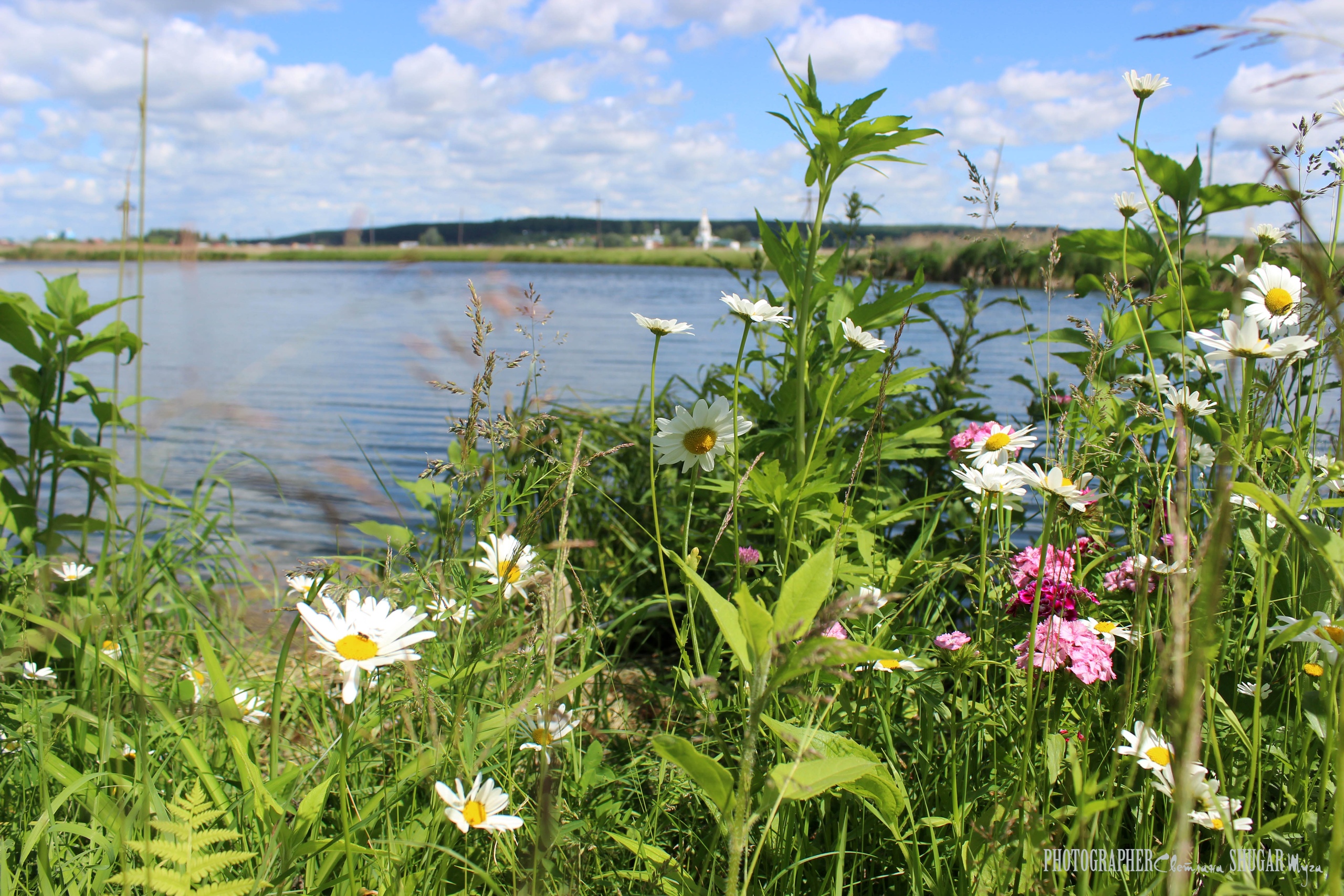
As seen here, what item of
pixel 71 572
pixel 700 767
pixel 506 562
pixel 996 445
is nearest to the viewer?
pixel 700 767

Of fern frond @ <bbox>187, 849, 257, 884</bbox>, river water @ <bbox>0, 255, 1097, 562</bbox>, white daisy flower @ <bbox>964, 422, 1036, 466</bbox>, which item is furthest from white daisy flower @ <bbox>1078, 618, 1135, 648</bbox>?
fern frond @ <bbox>187, 849, 257, 884</bbox>

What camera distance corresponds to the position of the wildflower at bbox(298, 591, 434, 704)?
81cm

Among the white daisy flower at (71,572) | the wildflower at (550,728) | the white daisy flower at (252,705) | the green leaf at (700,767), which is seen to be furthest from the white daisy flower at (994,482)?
the white daisy flower at (71,572)

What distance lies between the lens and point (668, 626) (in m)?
2.32

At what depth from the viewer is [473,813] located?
0.93m

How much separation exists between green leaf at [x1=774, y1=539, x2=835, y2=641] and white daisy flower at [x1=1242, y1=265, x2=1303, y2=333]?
0.91 meters

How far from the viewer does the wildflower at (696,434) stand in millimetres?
1347

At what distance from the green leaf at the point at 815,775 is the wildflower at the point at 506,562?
0.40m

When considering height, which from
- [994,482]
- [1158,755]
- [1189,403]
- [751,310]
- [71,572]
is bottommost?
[71,572]

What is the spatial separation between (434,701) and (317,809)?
18cm

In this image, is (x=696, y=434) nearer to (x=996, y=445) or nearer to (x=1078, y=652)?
(x=996, y=445)

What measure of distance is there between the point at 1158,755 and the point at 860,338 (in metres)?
0.90

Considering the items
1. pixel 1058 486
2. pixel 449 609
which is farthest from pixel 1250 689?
pixel 449 609

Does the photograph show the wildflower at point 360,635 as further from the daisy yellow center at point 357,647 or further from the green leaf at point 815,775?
the green leaf at point 815,775
